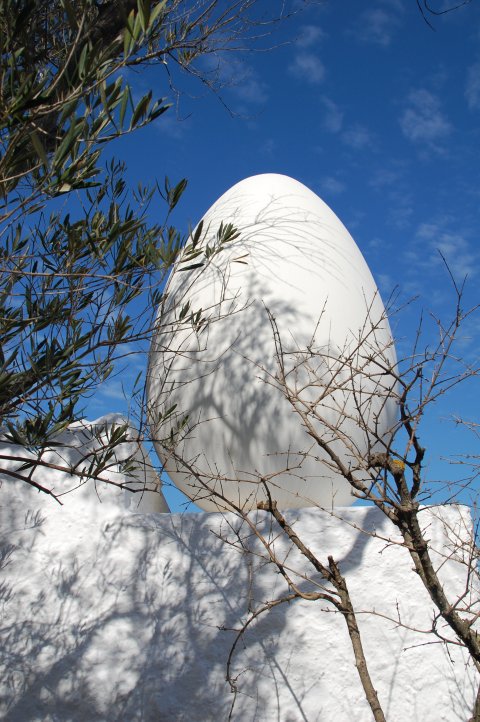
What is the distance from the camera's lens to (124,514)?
A: 5.68m

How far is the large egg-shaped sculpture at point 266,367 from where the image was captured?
5.39 metres

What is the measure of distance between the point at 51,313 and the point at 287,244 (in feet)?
8.30

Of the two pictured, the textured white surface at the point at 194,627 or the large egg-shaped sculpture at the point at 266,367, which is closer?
the textured white surface at the point at 194,627

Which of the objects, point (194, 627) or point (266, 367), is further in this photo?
point (266, 367)

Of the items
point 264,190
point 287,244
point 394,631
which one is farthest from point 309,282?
point 394,631

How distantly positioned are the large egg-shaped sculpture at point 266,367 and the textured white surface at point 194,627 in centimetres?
37

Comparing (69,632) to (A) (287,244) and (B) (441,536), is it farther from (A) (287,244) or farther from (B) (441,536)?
(A) (287,244)

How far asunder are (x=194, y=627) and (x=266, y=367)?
197 centimetres

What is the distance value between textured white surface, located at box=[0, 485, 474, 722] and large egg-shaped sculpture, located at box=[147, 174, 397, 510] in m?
0.37

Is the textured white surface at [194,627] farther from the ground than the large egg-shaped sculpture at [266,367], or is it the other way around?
the large egg-shaped sculpture at [266,367]

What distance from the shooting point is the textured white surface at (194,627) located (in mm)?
4840

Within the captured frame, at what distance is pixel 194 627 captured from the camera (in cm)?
514

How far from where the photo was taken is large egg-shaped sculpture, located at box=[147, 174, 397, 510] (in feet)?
17.7

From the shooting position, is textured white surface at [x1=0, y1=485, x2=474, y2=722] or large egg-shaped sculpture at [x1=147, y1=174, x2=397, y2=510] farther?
large egg-shaped sculpture at [x1=147, y1=174, x2=397, y2=510]
